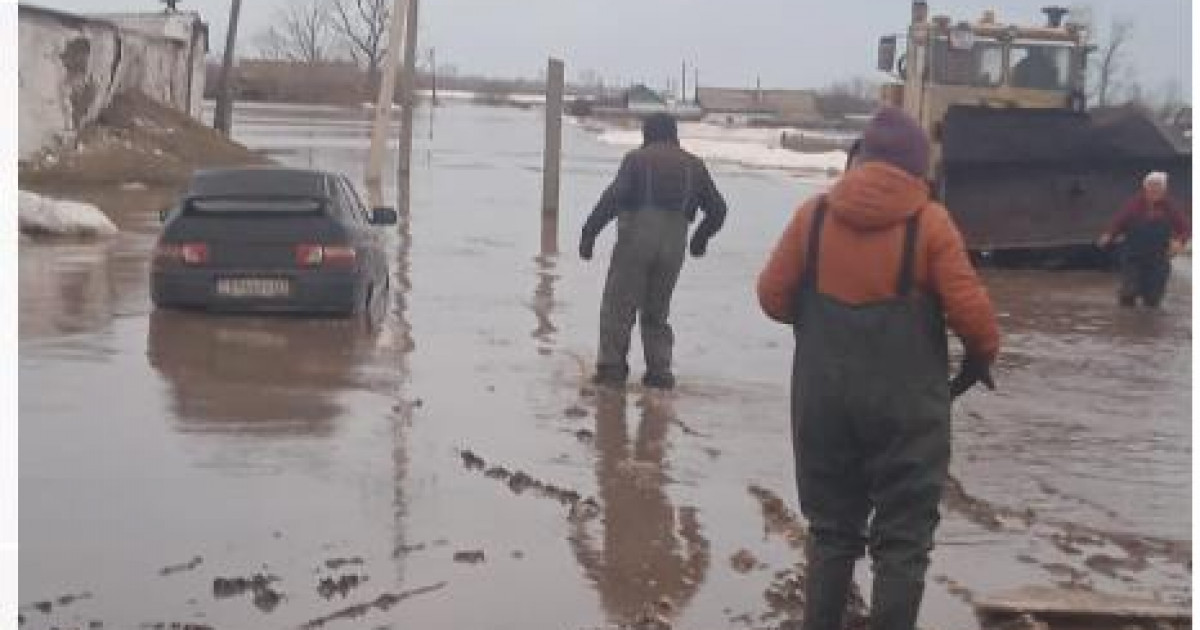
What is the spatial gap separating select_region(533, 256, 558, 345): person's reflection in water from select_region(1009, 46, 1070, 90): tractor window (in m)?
7.38

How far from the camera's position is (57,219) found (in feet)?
63.7

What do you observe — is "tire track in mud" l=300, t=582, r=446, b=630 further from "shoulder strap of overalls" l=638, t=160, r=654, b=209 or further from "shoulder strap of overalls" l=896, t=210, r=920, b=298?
"shoulder strap of overalls" l=638, t=160, r=654, b=209

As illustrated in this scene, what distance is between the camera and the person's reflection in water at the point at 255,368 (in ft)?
30.8

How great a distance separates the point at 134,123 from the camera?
107 feet

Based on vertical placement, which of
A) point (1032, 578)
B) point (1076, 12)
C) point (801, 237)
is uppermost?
point (1076, 12)

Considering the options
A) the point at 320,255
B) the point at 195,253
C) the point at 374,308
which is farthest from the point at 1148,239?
the point at 195,253

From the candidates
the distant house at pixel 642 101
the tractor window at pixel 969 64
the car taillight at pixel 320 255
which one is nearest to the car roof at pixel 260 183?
the car taillight at pixel 320 255

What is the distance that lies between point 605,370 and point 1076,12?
1719 cm

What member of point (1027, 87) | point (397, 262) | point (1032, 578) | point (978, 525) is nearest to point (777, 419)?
→ point (978, 525)

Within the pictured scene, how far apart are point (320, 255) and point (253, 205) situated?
0.73 meters

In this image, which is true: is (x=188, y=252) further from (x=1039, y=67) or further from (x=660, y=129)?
(x=1039, y=67)

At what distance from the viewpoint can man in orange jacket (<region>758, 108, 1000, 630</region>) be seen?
5395 mm

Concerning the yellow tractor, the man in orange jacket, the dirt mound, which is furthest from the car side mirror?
the dirt mound

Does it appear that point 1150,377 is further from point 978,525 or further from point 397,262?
point 397,262
